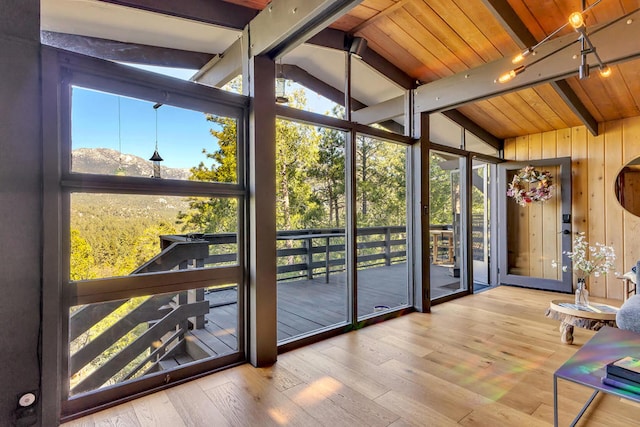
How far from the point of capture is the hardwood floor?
6.29ft

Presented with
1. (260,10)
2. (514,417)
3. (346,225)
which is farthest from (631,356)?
(260,10)

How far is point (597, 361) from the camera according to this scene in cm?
178

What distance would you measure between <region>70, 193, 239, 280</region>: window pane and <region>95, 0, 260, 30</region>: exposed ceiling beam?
1285 millimetres

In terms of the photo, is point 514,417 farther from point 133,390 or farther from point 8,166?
point 8,166

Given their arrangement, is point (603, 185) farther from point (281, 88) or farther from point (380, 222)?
point (281, 88)

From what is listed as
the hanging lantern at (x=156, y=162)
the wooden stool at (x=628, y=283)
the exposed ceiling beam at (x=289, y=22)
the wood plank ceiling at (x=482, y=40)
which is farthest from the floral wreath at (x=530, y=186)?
the hanging lantern at (x=156, y=162)

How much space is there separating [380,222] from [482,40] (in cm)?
204

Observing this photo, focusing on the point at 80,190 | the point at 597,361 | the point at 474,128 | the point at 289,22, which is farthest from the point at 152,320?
the point at 474,128

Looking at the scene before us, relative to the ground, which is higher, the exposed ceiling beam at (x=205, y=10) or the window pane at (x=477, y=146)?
the exposed ceiling beam at (x=205, y=10)

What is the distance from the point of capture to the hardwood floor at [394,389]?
1916 millimetres

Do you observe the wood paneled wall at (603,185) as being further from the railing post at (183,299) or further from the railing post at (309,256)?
the railing post at (183,299)

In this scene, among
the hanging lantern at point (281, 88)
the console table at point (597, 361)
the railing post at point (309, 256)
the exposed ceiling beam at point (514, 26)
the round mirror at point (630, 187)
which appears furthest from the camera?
the round mirror at point (630, 187)

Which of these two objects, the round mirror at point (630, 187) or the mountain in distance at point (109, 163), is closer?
the mountain in distance at point (109, 163)

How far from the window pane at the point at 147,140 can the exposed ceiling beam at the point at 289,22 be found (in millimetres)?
636
